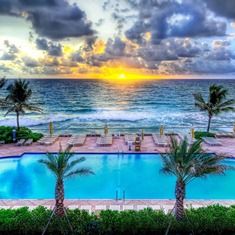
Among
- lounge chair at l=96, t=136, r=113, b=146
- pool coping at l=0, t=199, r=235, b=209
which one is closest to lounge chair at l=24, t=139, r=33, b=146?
lounge chair at l=96, t=136, r=113, b=146

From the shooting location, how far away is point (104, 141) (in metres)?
25.3

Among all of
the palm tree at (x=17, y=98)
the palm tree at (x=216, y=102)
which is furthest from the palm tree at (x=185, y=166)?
the palm tree at (x=17, y=98)

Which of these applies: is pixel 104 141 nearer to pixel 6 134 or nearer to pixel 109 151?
pixel 109 151

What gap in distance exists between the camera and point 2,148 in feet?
79.0

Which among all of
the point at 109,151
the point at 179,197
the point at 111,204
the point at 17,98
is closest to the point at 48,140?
the point at 17,98

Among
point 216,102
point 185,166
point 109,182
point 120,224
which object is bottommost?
point 109,182

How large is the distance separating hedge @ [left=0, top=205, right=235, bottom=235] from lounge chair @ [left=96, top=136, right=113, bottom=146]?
40.9 ft

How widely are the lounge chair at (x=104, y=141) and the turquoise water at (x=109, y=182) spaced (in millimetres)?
2524

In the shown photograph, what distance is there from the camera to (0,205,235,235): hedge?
11.8 meters

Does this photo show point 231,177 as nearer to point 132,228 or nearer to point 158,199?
point 158,199

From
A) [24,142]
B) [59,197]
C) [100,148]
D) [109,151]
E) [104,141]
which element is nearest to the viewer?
[59,197]

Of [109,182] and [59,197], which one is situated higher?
[59,197]

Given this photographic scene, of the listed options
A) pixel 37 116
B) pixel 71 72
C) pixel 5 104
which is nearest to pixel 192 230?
pixel 5 104

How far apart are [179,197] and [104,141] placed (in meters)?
13.6
